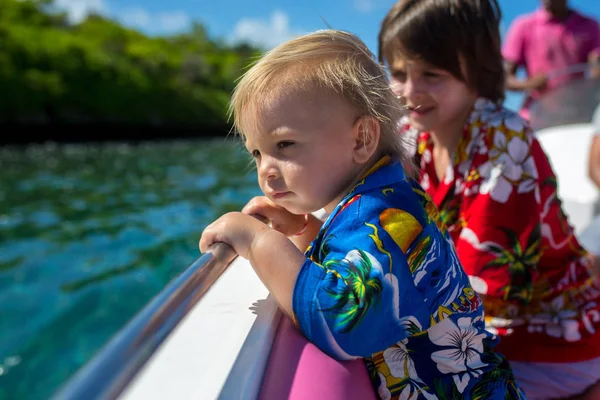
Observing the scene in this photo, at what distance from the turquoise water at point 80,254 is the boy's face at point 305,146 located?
Result: 0.42 meters

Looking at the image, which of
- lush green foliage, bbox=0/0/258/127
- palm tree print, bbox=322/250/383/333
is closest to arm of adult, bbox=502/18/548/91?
palm tree print, bbox=322/250/383/333

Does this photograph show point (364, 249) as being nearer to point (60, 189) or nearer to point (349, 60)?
point (349, 60)

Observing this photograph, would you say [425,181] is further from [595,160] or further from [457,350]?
[595,160]

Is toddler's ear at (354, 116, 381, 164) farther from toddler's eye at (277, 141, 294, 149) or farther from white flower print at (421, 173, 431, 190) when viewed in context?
white flower print at (421, 173, 431, 190)

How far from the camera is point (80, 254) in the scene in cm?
454

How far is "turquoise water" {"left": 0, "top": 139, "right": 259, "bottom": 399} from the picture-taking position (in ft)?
9.45

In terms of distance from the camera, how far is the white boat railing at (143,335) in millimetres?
545

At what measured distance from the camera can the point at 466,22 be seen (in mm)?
1279

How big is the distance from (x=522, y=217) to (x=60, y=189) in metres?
8.48

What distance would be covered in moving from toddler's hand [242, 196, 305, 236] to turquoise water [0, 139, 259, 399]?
0.22 metres

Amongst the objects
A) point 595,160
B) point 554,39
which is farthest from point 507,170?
point 554,39

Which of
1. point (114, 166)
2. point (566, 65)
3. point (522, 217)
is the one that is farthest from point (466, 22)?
→ point (114, 166)

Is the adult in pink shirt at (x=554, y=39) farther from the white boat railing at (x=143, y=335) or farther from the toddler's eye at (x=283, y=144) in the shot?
the white boat railing at (x=143, y=335)

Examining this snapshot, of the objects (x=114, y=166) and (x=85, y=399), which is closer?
(x=85, y=399)
